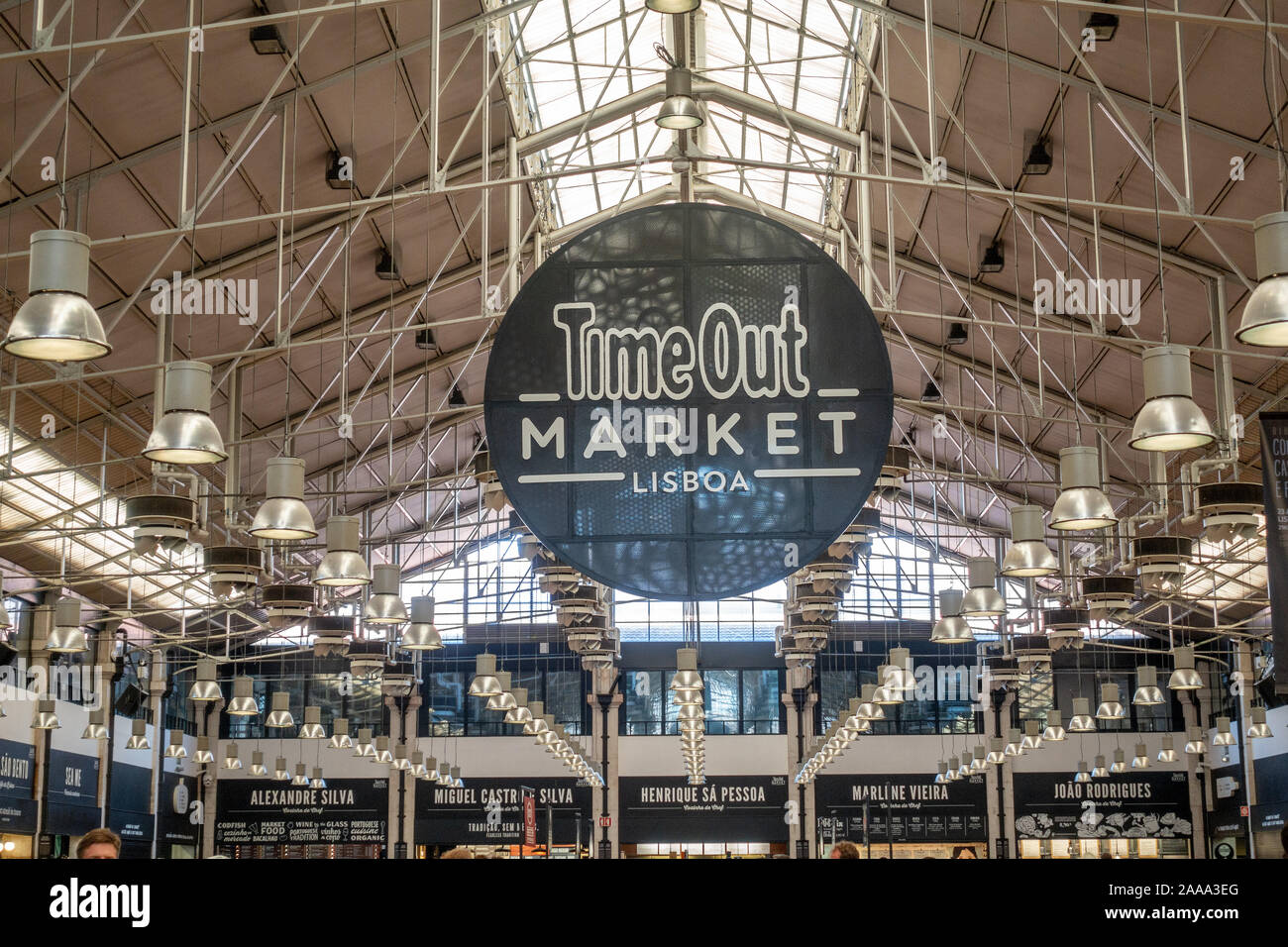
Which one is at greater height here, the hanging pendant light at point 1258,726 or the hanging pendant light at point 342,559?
the hanging pendant light at point 342,559

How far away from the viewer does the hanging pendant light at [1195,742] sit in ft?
115

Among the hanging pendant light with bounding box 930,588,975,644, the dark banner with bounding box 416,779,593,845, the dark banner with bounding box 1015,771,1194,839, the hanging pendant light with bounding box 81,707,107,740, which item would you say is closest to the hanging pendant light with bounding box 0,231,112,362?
the hanging pendant light with bounding box 930,588,975,644

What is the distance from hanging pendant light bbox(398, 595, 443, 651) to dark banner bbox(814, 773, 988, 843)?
2317 centimetres

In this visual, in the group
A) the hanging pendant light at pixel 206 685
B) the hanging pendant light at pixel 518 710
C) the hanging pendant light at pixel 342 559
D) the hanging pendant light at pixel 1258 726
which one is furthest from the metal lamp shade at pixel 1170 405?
the hanging pendant light at pixel 1258 726

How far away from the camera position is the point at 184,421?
8641 mm

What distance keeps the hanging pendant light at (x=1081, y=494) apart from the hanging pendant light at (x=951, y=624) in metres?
6.67

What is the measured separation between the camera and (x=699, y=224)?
3.63m

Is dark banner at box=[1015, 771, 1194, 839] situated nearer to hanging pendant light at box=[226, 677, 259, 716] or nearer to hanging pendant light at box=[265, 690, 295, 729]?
hanging pendant light at box=[265, 690, 295, 729]

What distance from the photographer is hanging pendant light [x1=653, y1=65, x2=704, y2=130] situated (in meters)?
5.33

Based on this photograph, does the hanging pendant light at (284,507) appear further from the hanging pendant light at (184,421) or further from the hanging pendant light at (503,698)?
the hanging pendant light at (503,698)

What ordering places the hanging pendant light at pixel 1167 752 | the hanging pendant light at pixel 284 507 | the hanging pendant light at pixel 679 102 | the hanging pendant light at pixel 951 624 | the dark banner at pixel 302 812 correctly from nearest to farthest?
the hanging pendant light at pixel 679 102 → the hanging pendant light at pixel 284 507 → the hanging pendant light at pixel 951 624 → the hanging pendant light at pixel 1167 752 → the dark banner at pixel 302 812

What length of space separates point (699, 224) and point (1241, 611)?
116 feet
